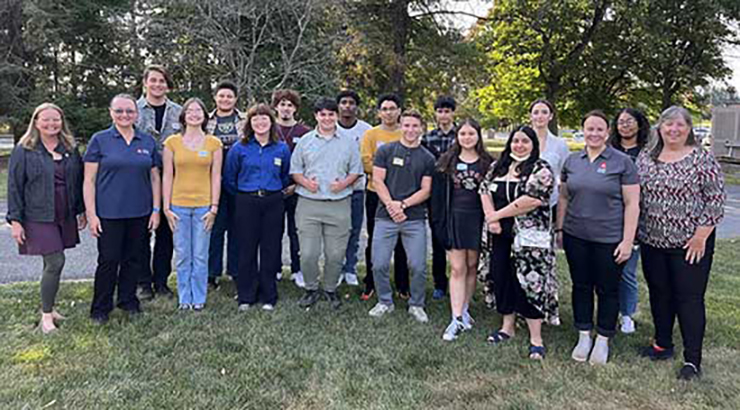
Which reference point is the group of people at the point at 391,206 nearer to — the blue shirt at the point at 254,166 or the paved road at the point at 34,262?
the blue shirt at the point at 254,166

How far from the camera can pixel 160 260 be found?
208 inches

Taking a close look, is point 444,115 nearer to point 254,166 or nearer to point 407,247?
point 407,247

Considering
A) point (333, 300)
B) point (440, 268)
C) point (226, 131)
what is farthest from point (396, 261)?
point (226, 131)

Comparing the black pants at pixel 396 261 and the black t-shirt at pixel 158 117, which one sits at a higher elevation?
the black t-shirt at pixel 158 117

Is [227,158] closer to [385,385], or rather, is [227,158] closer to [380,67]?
[385,385]

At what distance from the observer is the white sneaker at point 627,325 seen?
4.59 meters

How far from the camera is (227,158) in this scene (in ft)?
16.1

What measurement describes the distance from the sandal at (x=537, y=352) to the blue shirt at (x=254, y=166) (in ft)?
8.35

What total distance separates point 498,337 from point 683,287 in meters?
1.37

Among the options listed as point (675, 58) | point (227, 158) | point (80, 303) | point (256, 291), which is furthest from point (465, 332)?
point (675, 58)

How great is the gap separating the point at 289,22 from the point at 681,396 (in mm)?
16108

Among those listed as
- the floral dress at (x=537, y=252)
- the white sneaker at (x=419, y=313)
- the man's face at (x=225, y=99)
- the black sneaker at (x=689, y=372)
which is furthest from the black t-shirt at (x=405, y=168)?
the black sneaker at (x=689, y=372)

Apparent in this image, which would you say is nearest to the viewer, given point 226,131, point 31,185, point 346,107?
point 31,185

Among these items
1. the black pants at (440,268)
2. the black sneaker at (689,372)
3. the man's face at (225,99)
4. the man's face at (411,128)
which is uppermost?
the man's face at (225,99)
